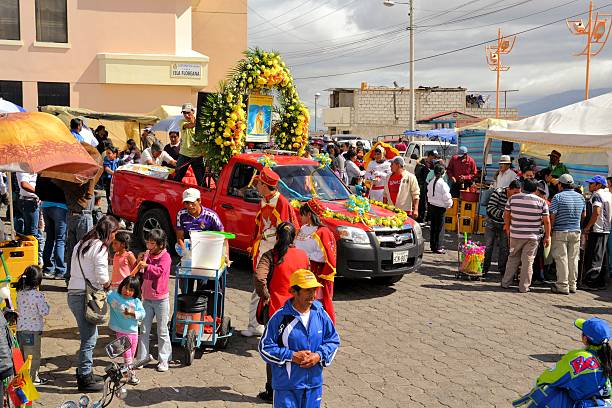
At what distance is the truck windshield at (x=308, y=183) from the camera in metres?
10.5

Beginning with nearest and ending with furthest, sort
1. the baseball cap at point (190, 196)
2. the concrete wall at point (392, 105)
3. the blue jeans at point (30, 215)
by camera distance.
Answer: the baseball cap at point (190, 196) → the blue jeans at point (30, 215) → the concrete wall at point (392, 105)

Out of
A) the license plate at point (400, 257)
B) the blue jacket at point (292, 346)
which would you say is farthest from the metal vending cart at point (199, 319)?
the license plate at point (400, 257)

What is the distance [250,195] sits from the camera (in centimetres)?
1044

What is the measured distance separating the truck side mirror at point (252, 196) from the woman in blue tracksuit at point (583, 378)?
20.0ft

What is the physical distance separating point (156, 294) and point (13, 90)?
23304 mm

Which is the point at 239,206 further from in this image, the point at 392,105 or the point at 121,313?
the point at 392,105

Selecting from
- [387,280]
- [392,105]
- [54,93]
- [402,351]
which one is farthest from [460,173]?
[392,105]

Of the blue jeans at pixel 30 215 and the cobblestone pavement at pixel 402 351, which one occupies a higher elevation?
the blue jeans at pixel 30 215

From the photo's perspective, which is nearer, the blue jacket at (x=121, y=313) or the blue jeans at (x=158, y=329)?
the blue jacket at (x=121, y=313)

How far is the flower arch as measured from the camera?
11023 mm

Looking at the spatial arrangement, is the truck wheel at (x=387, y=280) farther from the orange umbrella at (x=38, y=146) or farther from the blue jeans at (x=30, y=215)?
the orange umbrella at (x=38, y=146)

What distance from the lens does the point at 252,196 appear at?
1042cm

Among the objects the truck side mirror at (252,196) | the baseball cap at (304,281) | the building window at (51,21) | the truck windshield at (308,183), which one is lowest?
the baseball cap at (304,281)

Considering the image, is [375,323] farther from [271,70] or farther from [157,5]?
[157,5]
